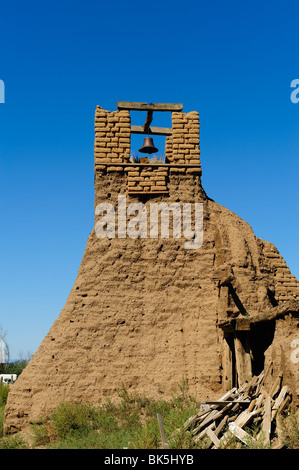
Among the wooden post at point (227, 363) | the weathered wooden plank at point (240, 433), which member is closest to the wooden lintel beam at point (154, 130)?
the wooden post at point (227, 363)

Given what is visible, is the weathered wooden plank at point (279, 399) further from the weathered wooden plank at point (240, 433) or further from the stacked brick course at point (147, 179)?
the stacked brick course at point (147, 179)

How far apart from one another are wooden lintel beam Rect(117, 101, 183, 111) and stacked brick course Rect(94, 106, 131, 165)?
11.5 inches

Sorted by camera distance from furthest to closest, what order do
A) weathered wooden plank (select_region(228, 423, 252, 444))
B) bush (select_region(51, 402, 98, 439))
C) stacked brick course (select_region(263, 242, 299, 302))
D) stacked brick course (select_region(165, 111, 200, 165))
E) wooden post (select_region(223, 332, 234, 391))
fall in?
stacked brick course (select_region(165, 111, 200, 165)), stacked brick course (select_region(263, 242, 299, 302)), wooden post (select_region(223, 332, 234, 391)), bush (select_region(51, 402, 98, 439)), weathered wooden plank (select_region(228, 423, 252, 444))

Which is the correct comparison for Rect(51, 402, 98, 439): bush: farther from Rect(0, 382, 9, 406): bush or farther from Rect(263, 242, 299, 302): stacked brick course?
Rect(263, 242, 299, 302): stacked brick course

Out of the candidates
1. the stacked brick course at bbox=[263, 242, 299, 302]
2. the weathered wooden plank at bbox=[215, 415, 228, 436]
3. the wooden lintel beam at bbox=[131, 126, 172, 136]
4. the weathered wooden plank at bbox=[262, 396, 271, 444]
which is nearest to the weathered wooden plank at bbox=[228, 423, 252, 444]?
the weathered wooden plank at bbox=[215, 415, 228, 436]

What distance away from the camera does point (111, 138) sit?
34.3 ft

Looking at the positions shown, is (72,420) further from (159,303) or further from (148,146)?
(148,146)

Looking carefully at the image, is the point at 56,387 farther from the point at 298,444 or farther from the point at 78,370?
the point at 298,444

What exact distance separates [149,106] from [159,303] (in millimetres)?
4613

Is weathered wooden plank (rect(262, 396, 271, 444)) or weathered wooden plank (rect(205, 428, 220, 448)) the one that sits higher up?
weathered wooden plank (rect(262, 396, 271, 444))

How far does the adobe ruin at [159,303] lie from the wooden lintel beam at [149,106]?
2cm

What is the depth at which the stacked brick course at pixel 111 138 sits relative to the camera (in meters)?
10.4

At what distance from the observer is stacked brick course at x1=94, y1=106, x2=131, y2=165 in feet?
34.0
